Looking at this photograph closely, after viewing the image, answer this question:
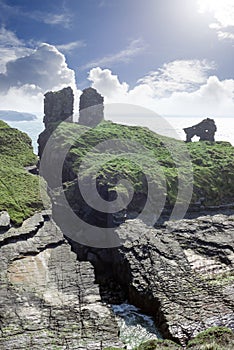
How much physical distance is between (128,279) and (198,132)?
2436 inches

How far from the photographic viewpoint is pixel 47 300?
90.0 ft

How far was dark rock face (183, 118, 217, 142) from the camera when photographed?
3455 inches

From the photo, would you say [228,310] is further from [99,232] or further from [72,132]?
[72,132]

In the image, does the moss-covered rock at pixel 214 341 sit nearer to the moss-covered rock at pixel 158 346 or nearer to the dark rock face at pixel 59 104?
the moss-covered rock at pixel 158 346

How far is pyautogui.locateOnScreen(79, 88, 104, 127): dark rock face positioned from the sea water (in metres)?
63.0

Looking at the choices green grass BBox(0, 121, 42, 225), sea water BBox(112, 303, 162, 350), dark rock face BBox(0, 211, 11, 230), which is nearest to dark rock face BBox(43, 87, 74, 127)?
green grass BBox(0, 121, 42, 225)

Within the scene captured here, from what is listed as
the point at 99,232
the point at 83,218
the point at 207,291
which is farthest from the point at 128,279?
the point at 83,218

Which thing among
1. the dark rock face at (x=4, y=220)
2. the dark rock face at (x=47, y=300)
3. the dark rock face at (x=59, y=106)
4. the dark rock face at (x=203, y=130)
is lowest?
the dark rock face at (x=47, y=300)

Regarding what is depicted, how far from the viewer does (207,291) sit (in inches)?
1185

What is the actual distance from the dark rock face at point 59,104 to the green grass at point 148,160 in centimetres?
967

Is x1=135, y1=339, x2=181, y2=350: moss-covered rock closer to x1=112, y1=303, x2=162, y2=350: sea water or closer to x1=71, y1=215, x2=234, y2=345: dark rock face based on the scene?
x1=71, y1=215, x2=234, y2=345: dark rock face

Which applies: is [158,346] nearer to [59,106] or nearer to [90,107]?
[59,106]

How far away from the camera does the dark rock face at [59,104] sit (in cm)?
8662

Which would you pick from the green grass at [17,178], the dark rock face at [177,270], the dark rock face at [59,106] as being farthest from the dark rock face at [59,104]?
the dark rock face at [177,270]
